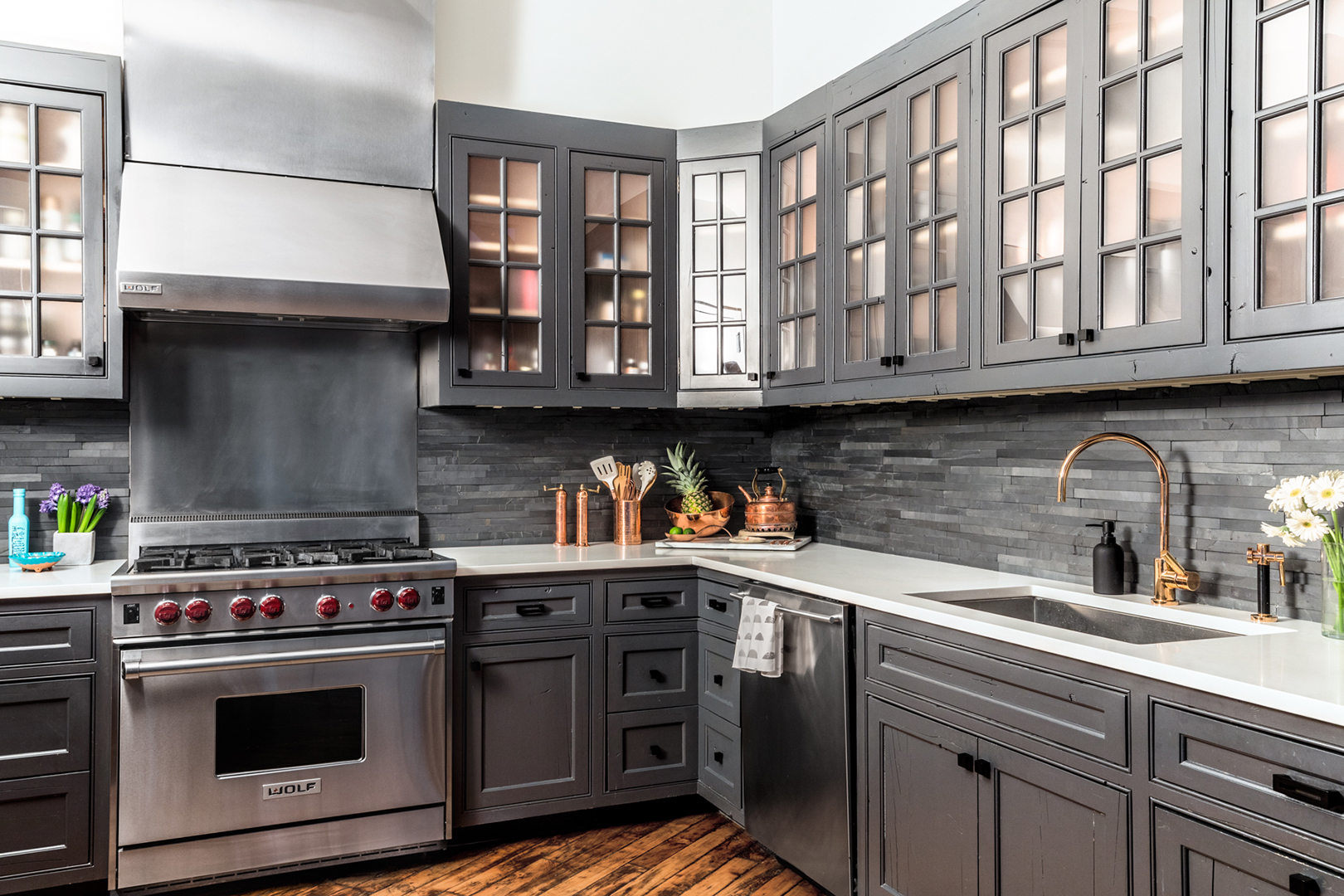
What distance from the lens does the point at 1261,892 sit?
60.4 inches

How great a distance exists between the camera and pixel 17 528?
9.90 ft

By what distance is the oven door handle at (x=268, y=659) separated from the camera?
2.69 m

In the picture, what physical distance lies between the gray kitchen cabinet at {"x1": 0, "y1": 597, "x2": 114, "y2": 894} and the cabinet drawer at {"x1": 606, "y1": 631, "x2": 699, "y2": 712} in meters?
1.52

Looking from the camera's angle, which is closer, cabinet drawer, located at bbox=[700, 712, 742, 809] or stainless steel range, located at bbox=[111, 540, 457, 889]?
stainless steel range, located at bbox=[111, 540, 457, 889]

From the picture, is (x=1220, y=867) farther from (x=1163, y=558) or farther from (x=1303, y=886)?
(x=1163, y=558)

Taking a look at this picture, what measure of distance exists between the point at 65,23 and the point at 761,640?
124 inches

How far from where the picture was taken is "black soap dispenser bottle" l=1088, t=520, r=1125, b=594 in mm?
2451

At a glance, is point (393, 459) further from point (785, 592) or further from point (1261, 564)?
point (1261, 564)

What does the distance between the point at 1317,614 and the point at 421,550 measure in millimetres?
2557

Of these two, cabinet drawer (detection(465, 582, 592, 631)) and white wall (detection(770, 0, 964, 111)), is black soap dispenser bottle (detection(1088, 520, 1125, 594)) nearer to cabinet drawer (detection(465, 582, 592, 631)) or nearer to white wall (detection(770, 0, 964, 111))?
cabinet drawer (detection(465, 582, 592, 631))

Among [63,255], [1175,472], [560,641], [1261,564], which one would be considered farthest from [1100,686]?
[63,255]

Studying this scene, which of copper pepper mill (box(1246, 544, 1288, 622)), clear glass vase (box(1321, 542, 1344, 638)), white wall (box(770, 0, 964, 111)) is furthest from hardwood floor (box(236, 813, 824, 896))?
white wall (box(770, 0, 964, 111))

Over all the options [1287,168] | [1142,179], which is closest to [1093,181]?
[1142,179]

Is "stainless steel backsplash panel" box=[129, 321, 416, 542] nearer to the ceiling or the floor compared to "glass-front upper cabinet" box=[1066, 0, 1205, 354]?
nearer to the floor
